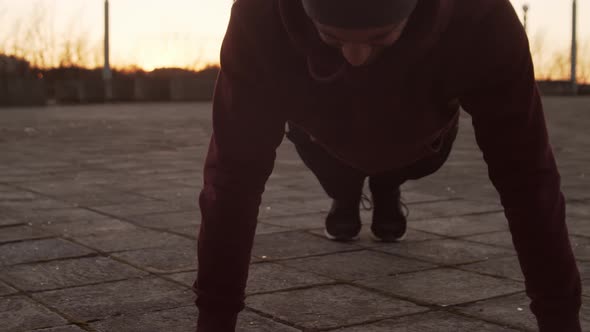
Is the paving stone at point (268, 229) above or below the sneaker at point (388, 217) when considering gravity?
below

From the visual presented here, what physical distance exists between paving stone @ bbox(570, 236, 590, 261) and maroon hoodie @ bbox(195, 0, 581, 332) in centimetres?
150

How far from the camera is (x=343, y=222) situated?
12.0ft

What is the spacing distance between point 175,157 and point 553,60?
29.0 metres

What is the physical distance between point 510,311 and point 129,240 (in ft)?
6.04

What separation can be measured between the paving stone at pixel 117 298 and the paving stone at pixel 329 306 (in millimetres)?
268

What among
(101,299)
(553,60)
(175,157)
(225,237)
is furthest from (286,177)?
(553,60)

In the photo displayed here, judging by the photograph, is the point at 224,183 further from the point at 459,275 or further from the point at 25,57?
the point at 25,57

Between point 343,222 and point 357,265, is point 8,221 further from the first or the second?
point 357,265

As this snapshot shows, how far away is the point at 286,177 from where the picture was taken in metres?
6.45

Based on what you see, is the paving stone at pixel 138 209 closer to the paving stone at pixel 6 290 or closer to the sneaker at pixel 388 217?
the sneaker at pixel 388 217

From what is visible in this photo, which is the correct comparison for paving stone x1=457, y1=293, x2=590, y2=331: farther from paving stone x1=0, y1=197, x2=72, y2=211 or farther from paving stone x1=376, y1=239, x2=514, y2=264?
paving stone x1=0, y1=197, x2=72, y2=211

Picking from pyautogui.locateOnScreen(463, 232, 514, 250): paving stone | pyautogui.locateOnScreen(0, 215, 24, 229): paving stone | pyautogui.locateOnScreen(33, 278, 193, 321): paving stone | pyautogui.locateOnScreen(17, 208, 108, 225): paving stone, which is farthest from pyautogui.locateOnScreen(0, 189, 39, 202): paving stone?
pyautogui.locateOnScreen(463, 232, 514, 250): paving stone

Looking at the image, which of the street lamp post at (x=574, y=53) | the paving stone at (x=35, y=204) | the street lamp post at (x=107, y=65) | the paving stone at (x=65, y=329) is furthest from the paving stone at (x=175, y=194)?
the street lamp post at (x=574, y=53)

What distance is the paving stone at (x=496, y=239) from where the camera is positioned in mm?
3625
